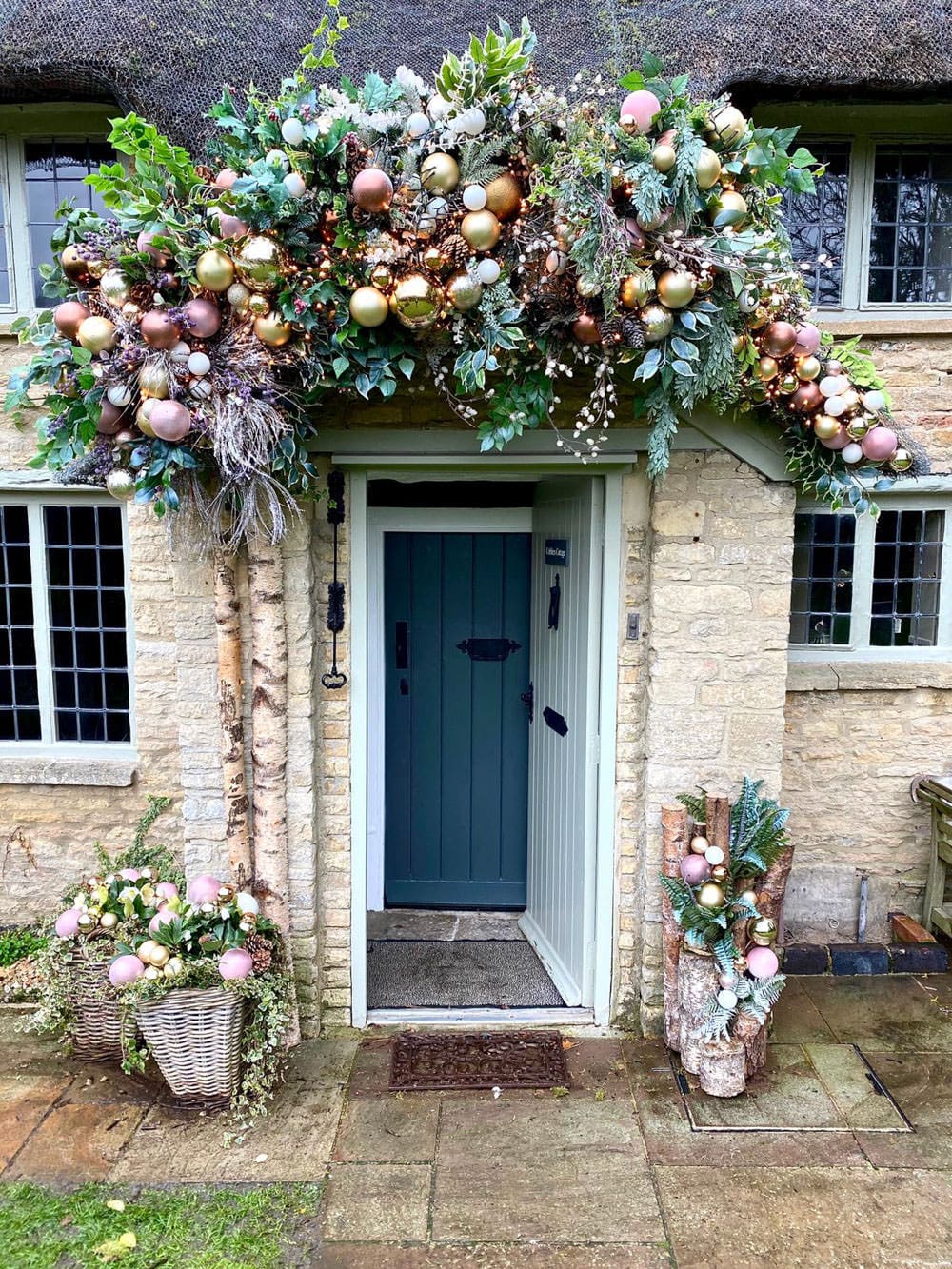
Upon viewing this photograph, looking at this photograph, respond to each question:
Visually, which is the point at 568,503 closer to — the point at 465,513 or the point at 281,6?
the point at 465,513

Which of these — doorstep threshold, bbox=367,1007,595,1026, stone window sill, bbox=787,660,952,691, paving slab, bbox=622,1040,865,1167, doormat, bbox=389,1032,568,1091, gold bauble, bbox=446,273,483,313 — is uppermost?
gold bauble, bbox=446,273,483,313

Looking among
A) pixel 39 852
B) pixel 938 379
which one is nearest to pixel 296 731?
pixel 39 852

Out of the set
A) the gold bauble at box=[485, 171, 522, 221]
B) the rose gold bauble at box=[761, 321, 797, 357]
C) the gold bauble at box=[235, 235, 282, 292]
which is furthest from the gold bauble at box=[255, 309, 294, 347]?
the rose gold bauble at box=[761, 321, 797, 357]

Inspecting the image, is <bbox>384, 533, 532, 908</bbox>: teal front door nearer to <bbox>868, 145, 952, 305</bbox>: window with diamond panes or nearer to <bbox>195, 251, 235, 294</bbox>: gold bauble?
<bbox>195, 251, 235, 294</bbox>: gold bauble

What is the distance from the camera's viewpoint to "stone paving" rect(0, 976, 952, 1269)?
9.36 feet

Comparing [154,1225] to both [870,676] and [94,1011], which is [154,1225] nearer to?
[94,1011]

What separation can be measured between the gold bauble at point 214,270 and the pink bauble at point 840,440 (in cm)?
236

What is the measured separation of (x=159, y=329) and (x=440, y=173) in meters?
1.10

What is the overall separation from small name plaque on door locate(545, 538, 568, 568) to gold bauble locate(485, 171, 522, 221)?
5.61ft

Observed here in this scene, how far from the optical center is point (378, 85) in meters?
2.91

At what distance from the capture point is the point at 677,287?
2.90 meters

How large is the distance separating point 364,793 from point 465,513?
1841 mm

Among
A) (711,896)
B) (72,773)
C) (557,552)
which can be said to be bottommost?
(711,896)

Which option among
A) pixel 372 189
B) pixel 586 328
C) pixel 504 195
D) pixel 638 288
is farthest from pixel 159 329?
pixel 638 288
